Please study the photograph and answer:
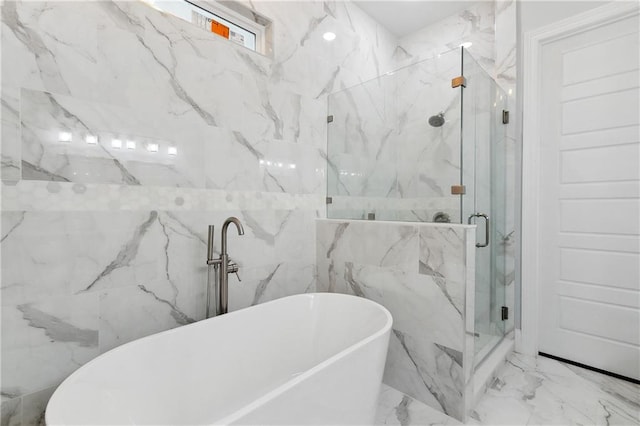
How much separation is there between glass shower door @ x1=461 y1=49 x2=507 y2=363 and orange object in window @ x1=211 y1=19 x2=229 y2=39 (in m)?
1.38

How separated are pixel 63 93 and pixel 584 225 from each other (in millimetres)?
3031

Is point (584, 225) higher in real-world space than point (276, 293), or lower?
higher

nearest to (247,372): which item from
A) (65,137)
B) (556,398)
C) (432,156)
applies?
(65,137)

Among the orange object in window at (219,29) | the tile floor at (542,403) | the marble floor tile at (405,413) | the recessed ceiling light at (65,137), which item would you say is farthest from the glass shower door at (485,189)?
the recessed ceiling light at (65,137)

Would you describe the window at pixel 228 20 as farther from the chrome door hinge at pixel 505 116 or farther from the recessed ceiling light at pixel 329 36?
the chrome door hinge at pixel 505 116

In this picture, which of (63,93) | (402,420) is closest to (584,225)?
(402,420)

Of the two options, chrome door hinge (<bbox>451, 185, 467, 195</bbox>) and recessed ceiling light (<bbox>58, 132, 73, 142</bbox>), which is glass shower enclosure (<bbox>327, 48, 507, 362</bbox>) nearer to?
chrome door hinge (<bbox>451, 185, 467, 195</bbox>)

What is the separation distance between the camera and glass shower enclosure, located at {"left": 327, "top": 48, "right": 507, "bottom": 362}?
1817mm

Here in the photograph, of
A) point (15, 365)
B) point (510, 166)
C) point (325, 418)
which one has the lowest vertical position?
point (325, 418)

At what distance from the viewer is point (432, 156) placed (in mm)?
1953

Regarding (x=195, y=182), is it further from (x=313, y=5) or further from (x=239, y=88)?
(x=313, y=5)

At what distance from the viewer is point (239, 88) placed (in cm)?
182

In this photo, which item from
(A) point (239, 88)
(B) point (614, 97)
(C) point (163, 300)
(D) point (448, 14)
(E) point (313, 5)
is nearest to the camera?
(C) point (163, 300)

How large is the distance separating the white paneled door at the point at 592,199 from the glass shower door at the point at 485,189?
0.28 m
